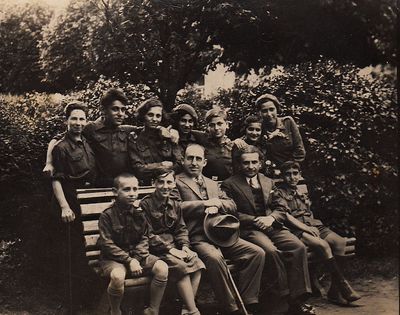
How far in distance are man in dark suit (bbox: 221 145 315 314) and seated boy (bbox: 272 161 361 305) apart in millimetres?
139

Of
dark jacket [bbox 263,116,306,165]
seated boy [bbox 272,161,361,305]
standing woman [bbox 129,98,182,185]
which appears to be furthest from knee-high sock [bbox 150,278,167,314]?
dark jacket [bbox 263,116,306,165]

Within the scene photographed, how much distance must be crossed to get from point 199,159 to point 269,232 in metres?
0.87

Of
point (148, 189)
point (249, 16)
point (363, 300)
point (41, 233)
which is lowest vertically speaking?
point (363, 300)

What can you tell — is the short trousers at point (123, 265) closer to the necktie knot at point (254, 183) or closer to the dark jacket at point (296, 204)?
the necktie knot at point (254, 183)

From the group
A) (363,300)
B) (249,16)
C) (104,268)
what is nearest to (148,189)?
(104,268)

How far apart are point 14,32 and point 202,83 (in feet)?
7.50

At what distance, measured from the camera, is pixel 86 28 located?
576 centimetres

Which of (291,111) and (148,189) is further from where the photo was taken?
(291,111)

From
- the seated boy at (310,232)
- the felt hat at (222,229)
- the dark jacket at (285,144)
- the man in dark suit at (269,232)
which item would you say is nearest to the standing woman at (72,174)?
the felt hat at (222,229)

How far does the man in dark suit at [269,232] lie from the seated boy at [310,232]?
0.14 metres

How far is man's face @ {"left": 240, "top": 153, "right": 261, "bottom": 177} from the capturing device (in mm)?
4180

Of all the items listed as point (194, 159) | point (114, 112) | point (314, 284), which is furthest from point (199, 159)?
point (314, 284)

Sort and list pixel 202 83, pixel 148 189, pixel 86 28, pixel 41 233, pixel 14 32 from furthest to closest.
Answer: pixel 202 83 → pixel 86 28 → pixel 14 32 → pixel 41 233 → pixel 148 189

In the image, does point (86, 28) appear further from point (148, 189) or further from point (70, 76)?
point (148, 189)
